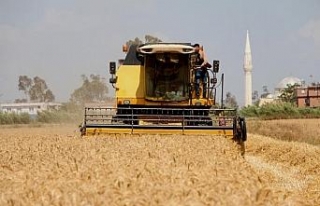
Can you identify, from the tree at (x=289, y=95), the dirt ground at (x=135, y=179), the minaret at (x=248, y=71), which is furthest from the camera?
the minaret at (x=248, y=71)

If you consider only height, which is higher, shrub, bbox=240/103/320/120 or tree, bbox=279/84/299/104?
tree, bbox=279/84/299/104

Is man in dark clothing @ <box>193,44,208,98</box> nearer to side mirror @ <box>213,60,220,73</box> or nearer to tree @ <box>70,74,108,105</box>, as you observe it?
side mirror @ <box>213,60,220,73</box>

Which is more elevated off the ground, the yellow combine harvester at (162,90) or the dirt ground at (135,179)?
the yellow combine harvester at (162,90)

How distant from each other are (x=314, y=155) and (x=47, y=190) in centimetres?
1238

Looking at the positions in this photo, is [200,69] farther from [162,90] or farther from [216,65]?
[162,90]

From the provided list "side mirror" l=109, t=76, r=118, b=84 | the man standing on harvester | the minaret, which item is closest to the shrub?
the man standing on harvester

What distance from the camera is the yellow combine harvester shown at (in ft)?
50.8

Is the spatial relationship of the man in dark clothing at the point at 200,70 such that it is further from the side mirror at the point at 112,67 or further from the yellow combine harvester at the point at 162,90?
the side mirror at the point at 112,67

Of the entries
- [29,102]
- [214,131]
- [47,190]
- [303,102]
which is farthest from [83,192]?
[29,102]

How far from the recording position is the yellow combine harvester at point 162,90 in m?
15.5

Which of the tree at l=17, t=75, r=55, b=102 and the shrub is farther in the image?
the tree at l=17, t=75, r=55, b=102

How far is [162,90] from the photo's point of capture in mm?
16484

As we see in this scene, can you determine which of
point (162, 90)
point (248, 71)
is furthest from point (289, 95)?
point (162, 90)

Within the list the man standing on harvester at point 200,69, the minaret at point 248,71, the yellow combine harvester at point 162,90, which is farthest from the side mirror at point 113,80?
the minaret at point 248,71
